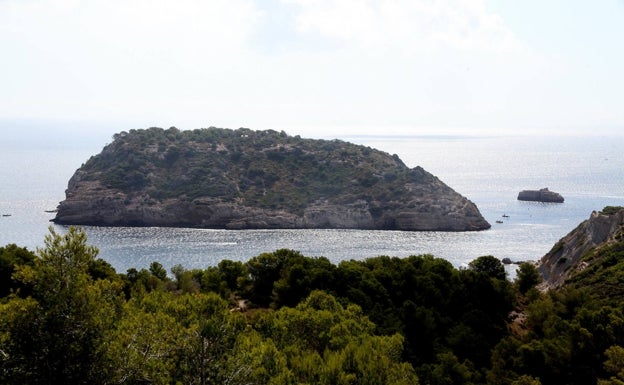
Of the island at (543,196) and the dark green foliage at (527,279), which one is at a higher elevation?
the island at (543,196)

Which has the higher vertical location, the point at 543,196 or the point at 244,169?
the point at 244,169

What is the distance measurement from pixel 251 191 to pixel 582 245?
10690cm

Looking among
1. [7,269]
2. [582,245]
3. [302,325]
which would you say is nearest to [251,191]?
[582,245]

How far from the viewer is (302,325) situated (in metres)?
29.9

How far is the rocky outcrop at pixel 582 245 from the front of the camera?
67000 mm

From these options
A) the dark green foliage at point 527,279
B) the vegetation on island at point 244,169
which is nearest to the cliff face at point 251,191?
the vegetation on island at point 244,169

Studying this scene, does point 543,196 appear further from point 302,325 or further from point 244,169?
point 302,325

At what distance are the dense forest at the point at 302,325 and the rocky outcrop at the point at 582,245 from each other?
494cm

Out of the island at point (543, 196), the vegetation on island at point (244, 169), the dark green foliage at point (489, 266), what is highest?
the vegetation on island at point (244, 169)

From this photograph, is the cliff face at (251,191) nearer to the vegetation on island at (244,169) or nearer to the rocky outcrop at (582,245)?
the vegetation on island at (244,169)

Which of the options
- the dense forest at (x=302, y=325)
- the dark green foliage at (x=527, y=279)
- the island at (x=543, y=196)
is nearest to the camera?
the dense forest at (x=302, y=325)

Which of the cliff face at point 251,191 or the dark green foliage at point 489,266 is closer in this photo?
the dark green foliage at point 489,266

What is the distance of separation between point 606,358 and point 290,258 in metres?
29.7

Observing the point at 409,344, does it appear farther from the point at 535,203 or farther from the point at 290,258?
the point at 535,203
